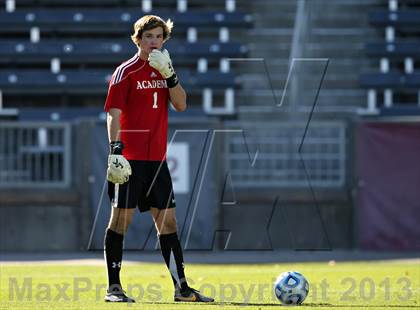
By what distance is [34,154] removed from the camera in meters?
15.2

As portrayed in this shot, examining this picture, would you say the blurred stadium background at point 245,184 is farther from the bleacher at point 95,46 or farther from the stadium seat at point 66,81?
the bleacher at point 95,46

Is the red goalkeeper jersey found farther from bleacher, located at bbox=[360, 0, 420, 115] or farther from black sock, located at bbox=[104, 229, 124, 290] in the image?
bleacher, located at bbox=[360, 0, 420, 115]

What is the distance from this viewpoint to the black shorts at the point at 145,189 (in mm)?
7988

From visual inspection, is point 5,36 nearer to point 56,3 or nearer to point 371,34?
point 56,3

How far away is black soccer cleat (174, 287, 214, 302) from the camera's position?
25.6ft

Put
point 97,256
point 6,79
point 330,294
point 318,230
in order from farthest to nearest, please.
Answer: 1. point 6,79
2. point 318,230
3. point 97,256
4. point 330,294

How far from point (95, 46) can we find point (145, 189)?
13.4 meters

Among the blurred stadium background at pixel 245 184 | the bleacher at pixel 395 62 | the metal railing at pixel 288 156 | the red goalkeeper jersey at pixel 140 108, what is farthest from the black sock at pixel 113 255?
the bleacher at pixel 395 62

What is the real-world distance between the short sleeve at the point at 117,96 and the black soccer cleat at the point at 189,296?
1.45 metres

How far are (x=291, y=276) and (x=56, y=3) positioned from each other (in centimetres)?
1520

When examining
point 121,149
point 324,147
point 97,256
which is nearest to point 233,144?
point 324,147

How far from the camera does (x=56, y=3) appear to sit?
71.5ft

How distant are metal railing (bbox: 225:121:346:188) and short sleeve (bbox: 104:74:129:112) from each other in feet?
23.9

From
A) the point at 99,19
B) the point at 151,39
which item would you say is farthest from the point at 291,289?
the point at 99,19
